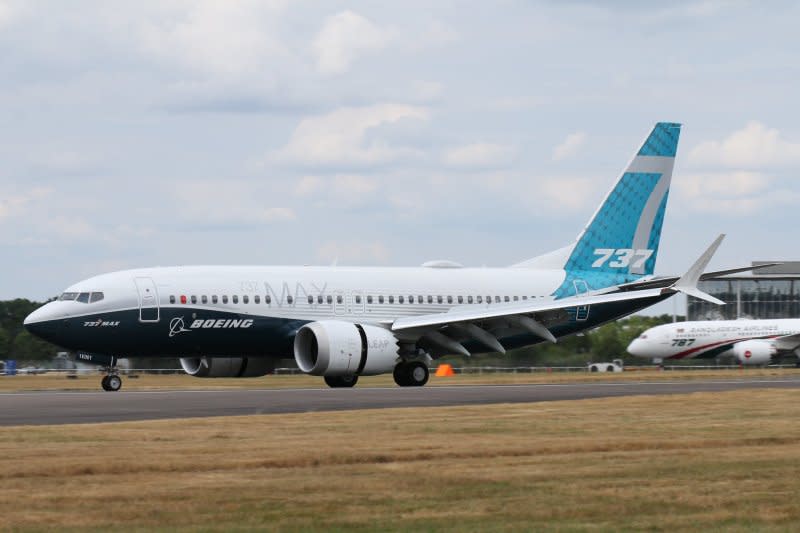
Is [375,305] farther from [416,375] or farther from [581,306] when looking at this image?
[581,306]

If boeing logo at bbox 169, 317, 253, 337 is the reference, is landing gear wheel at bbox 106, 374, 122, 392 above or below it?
below

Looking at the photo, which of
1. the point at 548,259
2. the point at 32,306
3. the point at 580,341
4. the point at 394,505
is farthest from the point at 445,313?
the point at 32,306

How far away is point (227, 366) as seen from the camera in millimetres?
45406

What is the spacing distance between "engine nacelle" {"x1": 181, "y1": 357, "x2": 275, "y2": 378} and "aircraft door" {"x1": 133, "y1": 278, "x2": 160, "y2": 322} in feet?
14.8

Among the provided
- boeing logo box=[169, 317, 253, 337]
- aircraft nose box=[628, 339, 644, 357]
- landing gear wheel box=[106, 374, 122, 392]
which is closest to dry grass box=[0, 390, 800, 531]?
boeing logo box=[169, 317, 253, 337]

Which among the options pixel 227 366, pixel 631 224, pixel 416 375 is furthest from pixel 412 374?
pixel 631 224

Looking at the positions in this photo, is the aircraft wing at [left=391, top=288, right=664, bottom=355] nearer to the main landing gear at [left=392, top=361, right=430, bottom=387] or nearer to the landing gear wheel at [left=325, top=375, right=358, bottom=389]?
the main landing gear at [left=392, top=361, right=430, bottom=387]

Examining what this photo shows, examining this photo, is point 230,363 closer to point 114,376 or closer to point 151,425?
point 114,376

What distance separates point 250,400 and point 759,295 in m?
95.9

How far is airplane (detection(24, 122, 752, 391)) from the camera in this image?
41000 mm

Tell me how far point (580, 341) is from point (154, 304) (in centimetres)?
6559

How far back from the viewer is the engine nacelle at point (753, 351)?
8531cm

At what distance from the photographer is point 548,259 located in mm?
50219

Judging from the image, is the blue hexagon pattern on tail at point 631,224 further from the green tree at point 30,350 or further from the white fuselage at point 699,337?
the green tree at point 30,350
